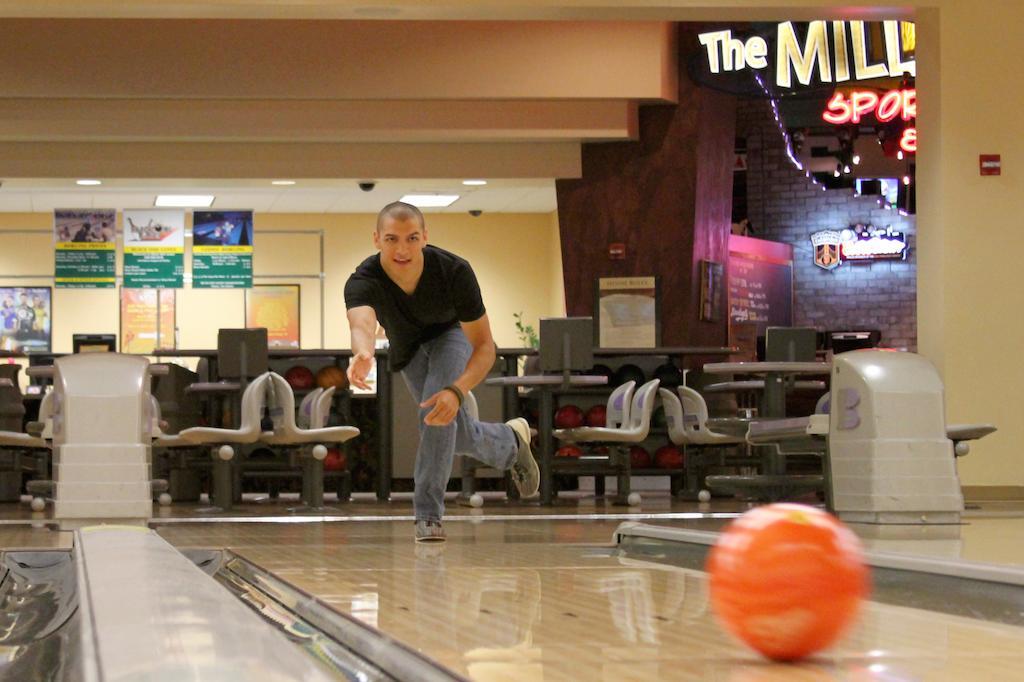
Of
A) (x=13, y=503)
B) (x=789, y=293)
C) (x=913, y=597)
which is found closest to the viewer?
(x=913, y=597)

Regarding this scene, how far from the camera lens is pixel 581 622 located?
8.48ft

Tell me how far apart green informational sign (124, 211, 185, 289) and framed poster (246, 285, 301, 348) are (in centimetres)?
187

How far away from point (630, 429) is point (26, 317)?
914cm

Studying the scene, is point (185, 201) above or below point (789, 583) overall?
above

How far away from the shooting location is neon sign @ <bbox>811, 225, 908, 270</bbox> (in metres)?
15.4

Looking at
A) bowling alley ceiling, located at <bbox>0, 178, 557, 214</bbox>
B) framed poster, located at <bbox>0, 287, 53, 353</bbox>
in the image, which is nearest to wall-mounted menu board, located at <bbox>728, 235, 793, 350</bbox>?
bowling alley ceiling, located at <bbox>0, 178, 557, 214</bbox>

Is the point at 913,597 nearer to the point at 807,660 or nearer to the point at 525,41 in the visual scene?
the point at 807,660

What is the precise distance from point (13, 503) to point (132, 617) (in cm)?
814

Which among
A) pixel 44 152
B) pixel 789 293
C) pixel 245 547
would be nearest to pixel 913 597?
pixel 245 547

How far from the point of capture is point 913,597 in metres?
3.04

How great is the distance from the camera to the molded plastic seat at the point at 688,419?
9.20 metres

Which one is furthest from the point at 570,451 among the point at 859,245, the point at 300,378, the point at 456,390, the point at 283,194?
the point at 859,245

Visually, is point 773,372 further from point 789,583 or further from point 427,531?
point 789,583

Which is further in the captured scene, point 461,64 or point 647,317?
point 647,317
